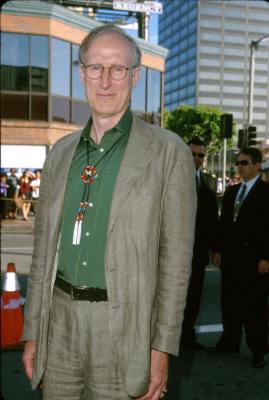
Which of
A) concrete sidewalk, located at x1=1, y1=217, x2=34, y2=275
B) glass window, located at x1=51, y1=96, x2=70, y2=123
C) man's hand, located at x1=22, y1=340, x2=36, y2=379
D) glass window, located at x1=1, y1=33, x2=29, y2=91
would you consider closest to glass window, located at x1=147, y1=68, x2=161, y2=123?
glass window, located at x1=51, y1=96, x2=70, y2=123

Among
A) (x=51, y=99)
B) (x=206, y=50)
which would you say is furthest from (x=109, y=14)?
(x=206, y=50)

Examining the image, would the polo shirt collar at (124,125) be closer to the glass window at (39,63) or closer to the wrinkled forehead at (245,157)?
the wrinkled forehead at (245,157)

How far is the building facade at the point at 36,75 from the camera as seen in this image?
23.5 m

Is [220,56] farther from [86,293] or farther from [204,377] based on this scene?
[86,293]

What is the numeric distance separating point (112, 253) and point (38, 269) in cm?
43

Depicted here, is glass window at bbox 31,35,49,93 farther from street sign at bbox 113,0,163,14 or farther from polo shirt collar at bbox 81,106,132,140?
polo shirt collar at bbox 81,106,132,140

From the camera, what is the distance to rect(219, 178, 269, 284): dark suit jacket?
16.8 ft

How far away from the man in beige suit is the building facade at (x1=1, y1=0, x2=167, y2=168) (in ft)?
73.2

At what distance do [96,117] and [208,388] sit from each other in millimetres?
2983

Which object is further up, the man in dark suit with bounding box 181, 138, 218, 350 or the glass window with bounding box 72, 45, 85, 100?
the glass window with bounding box 72, 45, 85, 100

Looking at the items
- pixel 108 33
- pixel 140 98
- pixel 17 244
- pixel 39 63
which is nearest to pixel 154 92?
pixel 140 98

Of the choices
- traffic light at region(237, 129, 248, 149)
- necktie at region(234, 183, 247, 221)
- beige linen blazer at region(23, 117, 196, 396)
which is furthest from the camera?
traffic light at region(237, 129, 248, 149)

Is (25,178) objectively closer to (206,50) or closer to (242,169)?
(242,169)

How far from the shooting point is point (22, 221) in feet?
60.3
